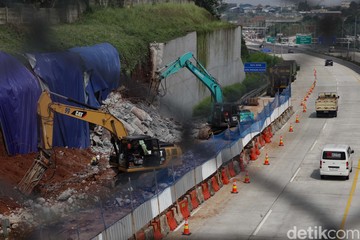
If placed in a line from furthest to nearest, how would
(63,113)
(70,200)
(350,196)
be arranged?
1. (63,113)
2. (350,196)
3. (70,200)

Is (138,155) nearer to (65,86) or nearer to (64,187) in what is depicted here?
(64,187)

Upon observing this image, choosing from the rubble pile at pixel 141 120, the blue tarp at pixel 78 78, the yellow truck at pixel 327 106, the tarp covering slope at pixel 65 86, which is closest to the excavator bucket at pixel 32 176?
the blue tarp at pixel 78 78

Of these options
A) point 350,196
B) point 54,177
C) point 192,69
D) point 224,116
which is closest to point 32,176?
point 54,177

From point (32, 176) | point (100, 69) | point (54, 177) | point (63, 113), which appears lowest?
point (54, 177)

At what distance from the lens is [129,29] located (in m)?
42.9

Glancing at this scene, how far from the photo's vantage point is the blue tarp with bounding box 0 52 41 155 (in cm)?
2222

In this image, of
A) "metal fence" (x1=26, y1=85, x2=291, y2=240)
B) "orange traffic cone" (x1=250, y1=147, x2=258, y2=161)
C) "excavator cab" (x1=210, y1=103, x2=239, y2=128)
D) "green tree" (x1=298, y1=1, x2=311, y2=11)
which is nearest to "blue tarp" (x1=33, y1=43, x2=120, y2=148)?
"metal fence" (x1=26, y1=85, x2=291, y2=240)

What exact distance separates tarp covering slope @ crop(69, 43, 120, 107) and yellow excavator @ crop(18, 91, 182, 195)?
6196 mm

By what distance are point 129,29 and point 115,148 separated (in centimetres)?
2173

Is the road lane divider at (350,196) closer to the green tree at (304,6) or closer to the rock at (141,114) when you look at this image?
the rock at (141,114)

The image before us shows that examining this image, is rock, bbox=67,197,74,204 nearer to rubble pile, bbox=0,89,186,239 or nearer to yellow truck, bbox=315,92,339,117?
rubble pile, bbox=0,89,186,239

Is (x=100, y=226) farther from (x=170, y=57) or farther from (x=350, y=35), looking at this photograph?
(x=170, y=57)

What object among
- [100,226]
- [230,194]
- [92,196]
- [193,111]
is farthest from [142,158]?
[193,111]

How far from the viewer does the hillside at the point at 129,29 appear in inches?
1219
